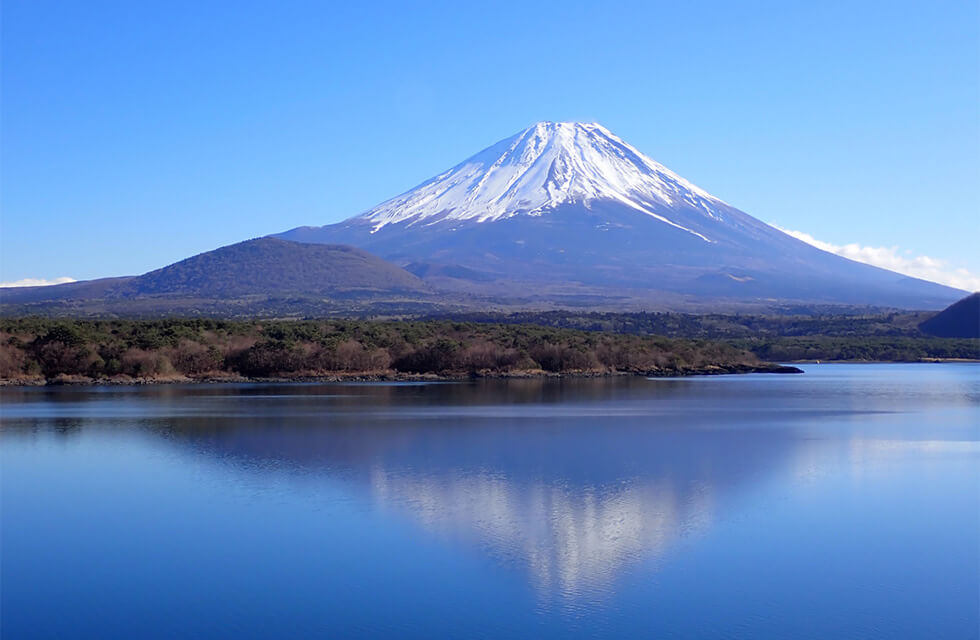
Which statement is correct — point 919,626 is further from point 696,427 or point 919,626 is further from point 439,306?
point 439,306

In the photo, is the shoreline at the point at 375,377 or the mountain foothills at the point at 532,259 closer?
the shoreline at the point at 375,377

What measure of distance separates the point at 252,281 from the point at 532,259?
45534 millimetres

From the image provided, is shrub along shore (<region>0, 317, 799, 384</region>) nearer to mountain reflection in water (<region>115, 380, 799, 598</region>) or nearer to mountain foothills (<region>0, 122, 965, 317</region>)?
mountain reflection in water (<region>115, 380, 799, 598</region>)

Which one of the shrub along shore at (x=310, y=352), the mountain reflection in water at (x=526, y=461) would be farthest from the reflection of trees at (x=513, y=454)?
the shrub along shore at (x=310, y=352)

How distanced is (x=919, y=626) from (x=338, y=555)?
6.18 meters

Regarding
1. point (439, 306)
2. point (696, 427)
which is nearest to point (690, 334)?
point (439, 306)

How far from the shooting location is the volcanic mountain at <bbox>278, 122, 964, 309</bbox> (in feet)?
486

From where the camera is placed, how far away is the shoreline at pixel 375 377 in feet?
128

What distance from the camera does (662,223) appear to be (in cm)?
17250

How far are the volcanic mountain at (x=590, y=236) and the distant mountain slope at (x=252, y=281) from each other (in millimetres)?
10248

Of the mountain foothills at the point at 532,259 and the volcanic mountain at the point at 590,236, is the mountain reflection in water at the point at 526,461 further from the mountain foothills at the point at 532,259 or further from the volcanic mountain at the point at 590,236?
the volcanic mountain at the point at 590,236

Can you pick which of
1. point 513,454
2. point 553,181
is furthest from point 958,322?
point 553,181

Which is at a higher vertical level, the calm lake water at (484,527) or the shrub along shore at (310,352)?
the shrub along shore at (310,352)

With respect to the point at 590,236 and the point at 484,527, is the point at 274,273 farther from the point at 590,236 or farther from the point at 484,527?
the point at 484,527
